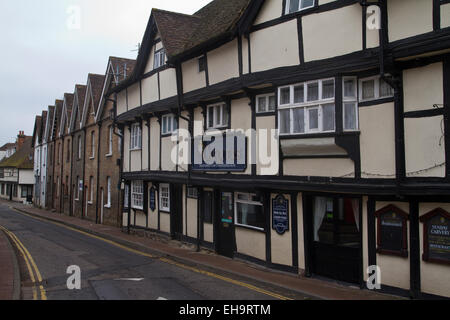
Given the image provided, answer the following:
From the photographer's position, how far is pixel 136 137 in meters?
19.6

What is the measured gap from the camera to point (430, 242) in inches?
308

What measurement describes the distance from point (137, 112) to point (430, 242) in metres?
14.0

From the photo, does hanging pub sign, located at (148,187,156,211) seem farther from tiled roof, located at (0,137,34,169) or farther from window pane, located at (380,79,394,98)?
tiled roof, located at (0,137,34,169)

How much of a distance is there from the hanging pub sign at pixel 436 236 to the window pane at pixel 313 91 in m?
3.80

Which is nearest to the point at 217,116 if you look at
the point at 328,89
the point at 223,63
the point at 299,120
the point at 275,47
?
the point at 223,63

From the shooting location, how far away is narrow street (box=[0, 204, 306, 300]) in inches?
352

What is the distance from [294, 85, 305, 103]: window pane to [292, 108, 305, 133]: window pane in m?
0.27

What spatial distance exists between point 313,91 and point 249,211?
451cm

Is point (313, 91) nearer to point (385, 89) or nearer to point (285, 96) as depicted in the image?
point (285, 96)

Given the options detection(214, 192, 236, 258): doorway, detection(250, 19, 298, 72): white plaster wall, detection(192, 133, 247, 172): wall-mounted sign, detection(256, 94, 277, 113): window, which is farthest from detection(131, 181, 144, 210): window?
detection(250, 19, 298, 72): white plaster wall

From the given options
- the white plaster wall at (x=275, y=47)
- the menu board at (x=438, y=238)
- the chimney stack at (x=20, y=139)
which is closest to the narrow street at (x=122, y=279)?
the menu board at (x=438, y=238)

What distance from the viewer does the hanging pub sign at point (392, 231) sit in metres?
8.23

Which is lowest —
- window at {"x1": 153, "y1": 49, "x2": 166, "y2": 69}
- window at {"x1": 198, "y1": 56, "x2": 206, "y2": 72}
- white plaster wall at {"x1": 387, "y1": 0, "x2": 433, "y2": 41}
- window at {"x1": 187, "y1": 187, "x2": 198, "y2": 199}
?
window at {"x1": 187, "y1": 187, "x2": 198, "y2": 199}
